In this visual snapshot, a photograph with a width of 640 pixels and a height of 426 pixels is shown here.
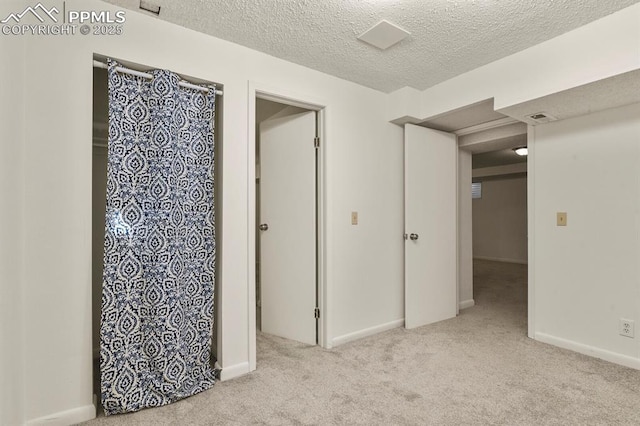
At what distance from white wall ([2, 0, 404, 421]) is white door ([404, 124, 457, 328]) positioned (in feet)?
0.50

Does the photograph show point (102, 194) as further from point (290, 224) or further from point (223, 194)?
point (290, 224)

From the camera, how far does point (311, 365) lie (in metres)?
2.48

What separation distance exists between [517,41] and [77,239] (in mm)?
3107

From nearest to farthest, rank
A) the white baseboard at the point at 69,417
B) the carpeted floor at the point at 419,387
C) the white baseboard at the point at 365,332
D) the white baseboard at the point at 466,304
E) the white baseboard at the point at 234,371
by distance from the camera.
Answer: the white baseboard at the point at 69,417 < the carpeted floor at the point at 419,387 < the white baseboard at the point at 234,371 < the white baseboard at the point at 365,332 < the white baseboard at the point at 466,304

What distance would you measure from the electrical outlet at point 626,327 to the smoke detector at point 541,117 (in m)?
1.65

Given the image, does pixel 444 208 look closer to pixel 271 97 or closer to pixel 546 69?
pixel 546 69

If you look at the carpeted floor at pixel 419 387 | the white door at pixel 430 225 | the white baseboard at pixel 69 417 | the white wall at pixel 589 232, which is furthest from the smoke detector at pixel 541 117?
the white baseboard at pixel 69 417

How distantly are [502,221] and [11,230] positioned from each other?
352 inches

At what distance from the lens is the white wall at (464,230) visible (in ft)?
13.5

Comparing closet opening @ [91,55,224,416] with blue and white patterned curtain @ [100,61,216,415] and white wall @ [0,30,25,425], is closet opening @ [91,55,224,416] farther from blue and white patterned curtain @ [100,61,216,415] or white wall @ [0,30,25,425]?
white wall @ [0,30,25,425]

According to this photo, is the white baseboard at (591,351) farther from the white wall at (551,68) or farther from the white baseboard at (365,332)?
the white wall at (551,68)

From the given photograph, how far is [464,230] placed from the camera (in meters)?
4.21

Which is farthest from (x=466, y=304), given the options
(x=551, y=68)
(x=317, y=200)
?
(x=551, y=68)

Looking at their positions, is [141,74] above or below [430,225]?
above
